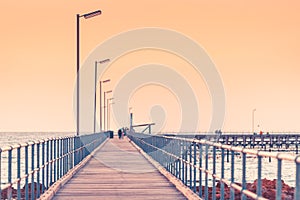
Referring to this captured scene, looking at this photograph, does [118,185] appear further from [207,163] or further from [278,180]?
[278,180]

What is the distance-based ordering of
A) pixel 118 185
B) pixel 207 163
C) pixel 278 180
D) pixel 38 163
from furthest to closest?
pixel 118 185, pixel 38 163, pixel 207 163, pixel 278 180

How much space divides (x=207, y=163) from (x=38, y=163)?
3659 millimetres

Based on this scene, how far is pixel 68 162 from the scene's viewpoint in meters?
27.0

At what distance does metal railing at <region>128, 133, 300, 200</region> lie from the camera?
965 centimetres

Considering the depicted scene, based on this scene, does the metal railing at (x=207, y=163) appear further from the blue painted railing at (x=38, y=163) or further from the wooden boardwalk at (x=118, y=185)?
the blue painted railing at (x=38, y=163)

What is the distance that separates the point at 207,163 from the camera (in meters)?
16.9

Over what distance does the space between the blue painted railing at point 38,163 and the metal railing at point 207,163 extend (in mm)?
3269

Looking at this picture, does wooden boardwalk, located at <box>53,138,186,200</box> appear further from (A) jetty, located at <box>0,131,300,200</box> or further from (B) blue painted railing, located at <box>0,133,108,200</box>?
(B) blue painted railing, located at <box>0,133,108,200</box>

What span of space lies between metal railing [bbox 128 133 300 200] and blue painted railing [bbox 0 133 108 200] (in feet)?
10.7

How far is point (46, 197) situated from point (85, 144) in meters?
20.7

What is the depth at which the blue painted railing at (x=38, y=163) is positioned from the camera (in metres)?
13.3

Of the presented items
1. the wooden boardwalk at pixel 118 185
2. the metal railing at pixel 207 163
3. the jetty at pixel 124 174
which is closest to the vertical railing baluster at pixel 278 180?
the metal railing at pixel 207 163

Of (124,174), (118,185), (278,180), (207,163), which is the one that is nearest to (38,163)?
(207,163)

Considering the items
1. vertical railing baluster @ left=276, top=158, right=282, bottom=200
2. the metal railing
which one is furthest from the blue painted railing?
vertical railing baluster @ left=276, top=158, right=282, bottom=200
